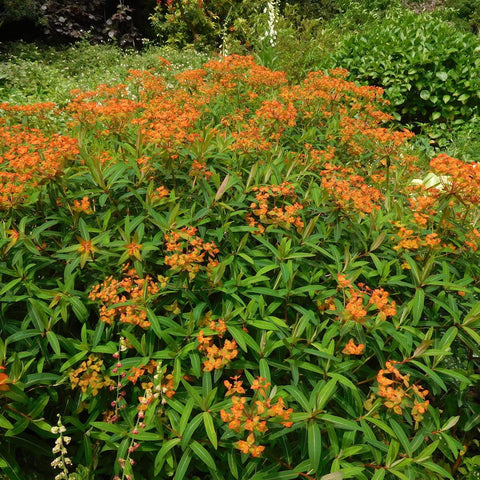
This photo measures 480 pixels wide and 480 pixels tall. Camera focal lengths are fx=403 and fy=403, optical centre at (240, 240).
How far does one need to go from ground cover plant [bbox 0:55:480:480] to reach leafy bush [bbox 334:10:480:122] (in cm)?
457

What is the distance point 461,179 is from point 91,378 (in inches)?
80.0

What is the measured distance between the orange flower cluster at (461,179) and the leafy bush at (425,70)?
4.51m

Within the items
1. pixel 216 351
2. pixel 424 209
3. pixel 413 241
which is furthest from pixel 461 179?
pixel 216 351

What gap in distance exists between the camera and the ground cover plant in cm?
173

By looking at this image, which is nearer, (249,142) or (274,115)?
(249,142)

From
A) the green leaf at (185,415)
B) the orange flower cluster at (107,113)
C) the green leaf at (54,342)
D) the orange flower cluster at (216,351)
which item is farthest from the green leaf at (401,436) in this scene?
the orange flower cluster at (107,113)

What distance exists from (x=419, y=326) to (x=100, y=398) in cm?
166

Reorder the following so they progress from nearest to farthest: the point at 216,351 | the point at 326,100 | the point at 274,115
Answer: the point at 216,351 < the point at 274,115 < the point at 326,100

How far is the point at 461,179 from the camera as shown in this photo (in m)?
2.05

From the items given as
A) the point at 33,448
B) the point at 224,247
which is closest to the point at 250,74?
the point at 224,247

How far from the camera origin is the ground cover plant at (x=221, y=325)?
173 centimetres

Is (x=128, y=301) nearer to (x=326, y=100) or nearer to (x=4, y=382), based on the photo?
(x=4, y=382)

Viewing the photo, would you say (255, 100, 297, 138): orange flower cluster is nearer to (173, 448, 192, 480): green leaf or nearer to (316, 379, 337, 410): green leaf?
(316, 379, 337, 410): green leaf

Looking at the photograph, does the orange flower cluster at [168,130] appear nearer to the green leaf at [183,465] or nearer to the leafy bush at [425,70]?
the green leaf at [183,465]
